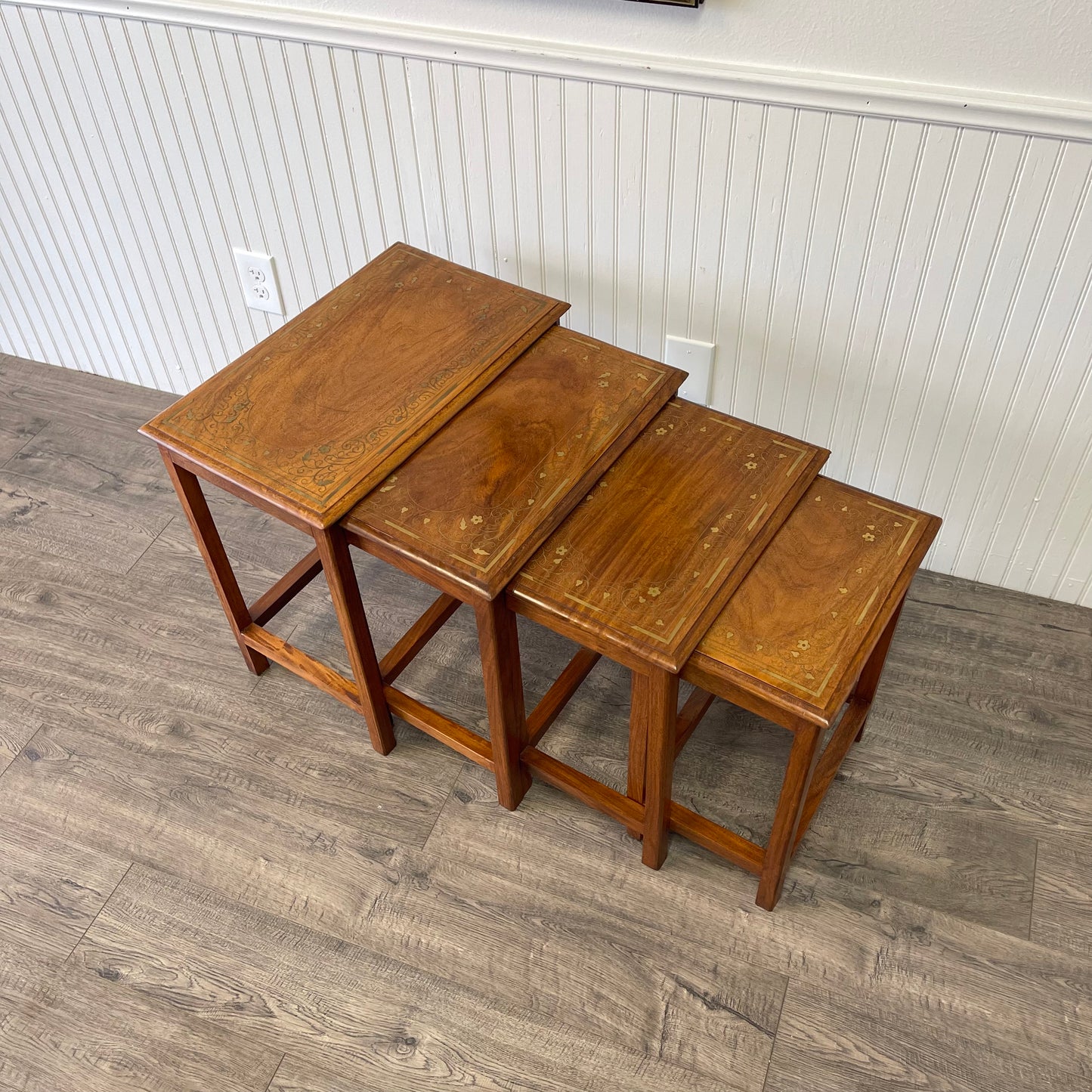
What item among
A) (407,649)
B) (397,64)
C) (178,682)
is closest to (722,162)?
(397,64)

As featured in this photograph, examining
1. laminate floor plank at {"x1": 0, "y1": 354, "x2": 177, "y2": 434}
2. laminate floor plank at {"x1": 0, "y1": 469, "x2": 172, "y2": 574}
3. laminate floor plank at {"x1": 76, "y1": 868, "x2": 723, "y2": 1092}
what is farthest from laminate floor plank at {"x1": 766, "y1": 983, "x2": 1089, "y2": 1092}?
laminate floor plank at {"x1": 0, "y1": 354, "x2": 177, "y2": 434}

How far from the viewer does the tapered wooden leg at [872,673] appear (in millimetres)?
1263

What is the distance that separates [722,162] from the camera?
1286 mm

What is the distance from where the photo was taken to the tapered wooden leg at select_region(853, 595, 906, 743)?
4.14 feet

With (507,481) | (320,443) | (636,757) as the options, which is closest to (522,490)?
(507,481)

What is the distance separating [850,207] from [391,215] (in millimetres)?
676

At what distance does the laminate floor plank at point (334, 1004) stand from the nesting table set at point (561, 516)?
26 cm

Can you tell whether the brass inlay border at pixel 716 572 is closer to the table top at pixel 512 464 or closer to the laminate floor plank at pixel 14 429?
the table top at pixel 512 464

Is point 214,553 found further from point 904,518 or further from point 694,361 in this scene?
point 904,518

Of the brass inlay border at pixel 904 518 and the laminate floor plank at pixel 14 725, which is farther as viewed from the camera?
the laminate floor plank at pixel 14 725

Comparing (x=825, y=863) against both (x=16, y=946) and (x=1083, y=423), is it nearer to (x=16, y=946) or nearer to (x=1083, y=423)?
(x=1083, y=423)

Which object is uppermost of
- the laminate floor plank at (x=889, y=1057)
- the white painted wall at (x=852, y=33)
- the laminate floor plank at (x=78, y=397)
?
the white painted wall at (x=852, y=33)

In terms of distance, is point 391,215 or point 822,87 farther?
point 391,215

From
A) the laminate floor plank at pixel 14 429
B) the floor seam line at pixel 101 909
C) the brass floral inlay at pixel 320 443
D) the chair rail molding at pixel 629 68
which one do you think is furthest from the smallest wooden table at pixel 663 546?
the laminate floor plank at pixel 14 429
